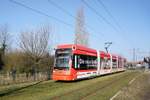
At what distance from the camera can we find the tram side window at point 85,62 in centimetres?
2405

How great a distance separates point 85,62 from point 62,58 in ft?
12.0

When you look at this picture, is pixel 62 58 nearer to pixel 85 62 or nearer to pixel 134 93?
pixel 85 62

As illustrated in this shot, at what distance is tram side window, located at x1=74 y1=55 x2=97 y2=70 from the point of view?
24.0 metres

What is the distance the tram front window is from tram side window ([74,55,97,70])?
0.86 m

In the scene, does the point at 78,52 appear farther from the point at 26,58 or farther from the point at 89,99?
the point at 26,58

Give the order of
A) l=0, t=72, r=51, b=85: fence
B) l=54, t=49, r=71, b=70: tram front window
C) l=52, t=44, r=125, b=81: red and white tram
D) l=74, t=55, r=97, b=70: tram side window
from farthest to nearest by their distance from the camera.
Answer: l=74, t=55, r=97, b=70: tram side window < l=54, t=49, r=71, b=70: tram front window < l=52, t=44, r=125, b=81: red and white tram < l=0, t=72, r=51, b=85: fence

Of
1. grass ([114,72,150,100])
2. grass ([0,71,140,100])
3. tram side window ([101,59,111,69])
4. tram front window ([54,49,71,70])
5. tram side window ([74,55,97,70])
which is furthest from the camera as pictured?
tram side window ([101,59,111,69])

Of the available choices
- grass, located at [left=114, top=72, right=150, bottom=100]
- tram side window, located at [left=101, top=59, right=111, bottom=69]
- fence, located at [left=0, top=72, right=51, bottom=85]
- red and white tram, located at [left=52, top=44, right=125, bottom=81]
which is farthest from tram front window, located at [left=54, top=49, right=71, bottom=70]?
tram side window, located at [left=101, top=59, right=111, bottom=69]

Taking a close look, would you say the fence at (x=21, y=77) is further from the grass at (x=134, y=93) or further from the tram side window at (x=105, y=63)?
the grass at (x=134, y=93)

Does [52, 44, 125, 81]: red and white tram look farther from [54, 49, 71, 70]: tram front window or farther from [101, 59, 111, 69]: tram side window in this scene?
[101, 59, 111, 69]: tram side window

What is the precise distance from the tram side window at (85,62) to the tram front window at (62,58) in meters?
0.86

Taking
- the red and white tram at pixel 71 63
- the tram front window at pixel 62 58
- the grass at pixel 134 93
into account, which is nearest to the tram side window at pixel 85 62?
the red and white tram at pixel 71 63

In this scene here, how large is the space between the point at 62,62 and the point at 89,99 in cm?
1064

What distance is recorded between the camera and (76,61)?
23.8 metres
